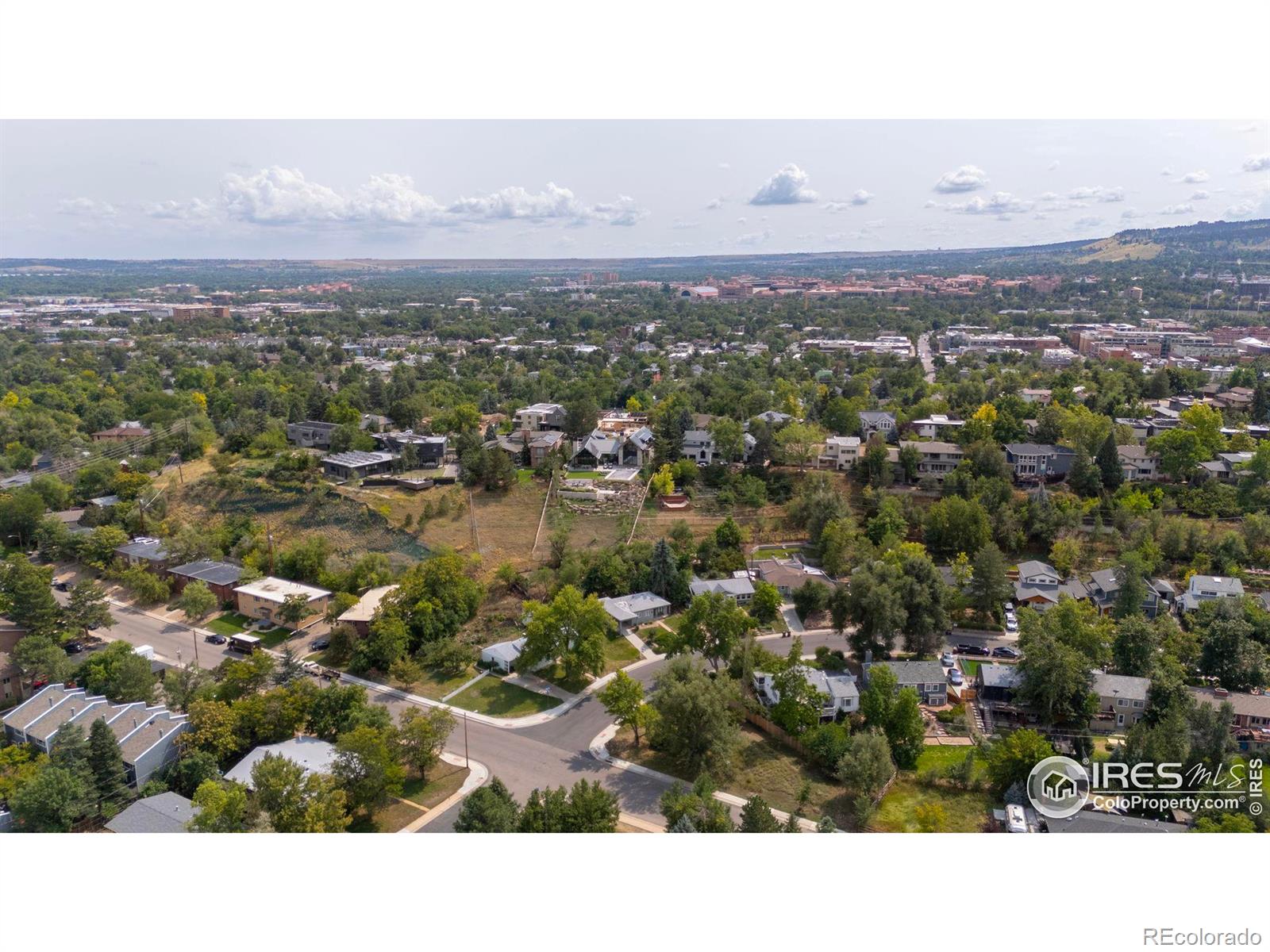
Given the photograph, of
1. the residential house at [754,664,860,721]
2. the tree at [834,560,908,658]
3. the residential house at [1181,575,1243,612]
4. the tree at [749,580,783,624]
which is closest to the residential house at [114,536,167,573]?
the tree at [749,580,783,624]

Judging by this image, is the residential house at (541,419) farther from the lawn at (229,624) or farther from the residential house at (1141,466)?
Answer: the residential house at (1141,466)

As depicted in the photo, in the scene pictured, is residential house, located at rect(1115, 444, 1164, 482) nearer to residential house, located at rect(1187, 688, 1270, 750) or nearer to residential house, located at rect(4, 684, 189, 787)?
residential house, located at rect(1187, 688, 1270, 750)

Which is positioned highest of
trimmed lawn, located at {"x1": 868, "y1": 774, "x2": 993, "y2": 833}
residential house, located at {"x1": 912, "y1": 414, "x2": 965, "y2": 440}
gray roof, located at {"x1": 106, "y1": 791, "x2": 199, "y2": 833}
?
residential house, located at {"x1": 912, "y1": 414, "x2": 965, "y2": 440}

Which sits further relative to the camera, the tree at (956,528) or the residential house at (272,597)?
the tree at (956,528)

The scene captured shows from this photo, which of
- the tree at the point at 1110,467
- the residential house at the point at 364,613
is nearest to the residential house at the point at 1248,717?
the tree at the point at 1110,467

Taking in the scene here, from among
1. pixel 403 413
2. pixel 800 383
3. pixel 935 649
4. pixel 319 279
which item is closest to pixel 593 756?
pixel 935 649
